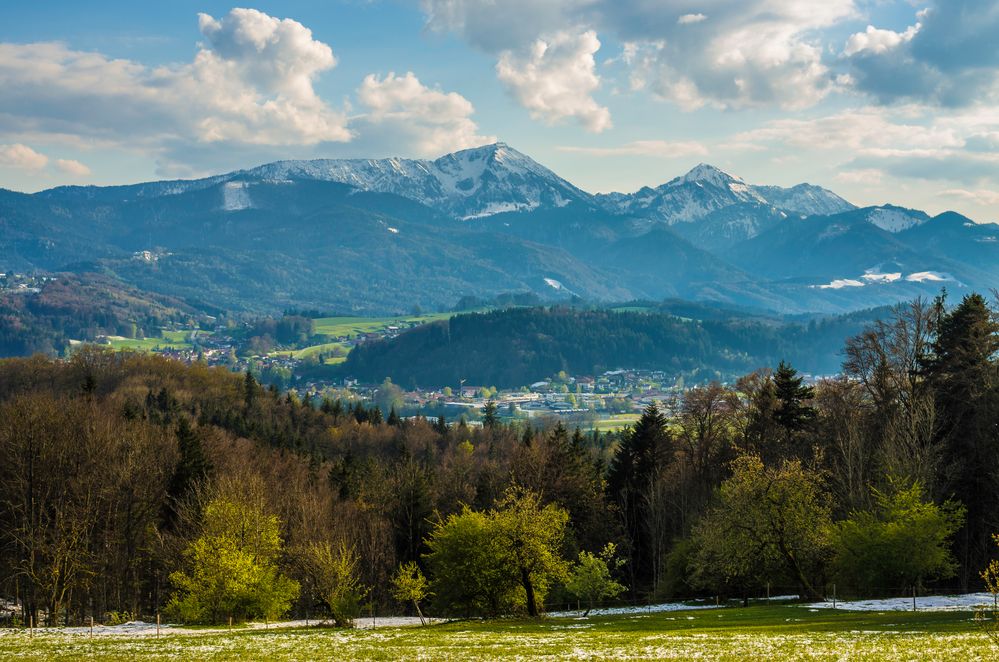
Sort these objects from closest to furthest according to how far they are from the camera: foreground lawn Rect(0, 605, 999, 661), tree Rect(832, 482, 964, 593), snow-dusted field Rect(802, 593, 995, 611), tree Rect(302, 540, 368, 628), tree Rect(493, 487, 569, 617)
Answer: foreground lawn Rect(0, 605, 999, 661)
snow-dusted field Rect(802, 593, 995, 611)
tree Rect(832, 482, 964, 593)
tree Rect(493, 487, 569, 617)
tree Rect(302, 540, 368, 628)

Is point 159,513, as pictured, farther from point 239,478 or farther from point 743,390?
point 743,390

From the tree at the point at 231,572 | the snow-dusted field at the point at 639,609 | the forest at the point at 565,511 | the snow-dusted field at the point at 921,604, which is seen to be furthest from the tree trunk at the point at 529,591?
the snow-dusted field at the point at 921,604

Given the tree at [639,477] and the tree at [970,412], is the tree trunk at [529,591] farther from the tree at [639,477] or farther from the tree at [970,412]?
the tree at [970,412]

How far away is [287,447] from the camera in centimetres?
12000

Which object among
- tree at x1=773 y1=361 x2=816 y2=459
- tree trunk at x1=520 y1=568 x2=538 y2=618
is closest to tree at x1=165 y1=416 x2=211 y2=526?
tree trunk at x1=520 y1=568 x2=538 y2=618

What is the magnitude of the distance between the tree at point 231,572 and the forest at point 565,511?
19 cm

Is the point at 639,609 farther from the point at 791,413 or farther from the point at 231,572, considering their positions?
the point at 231,572

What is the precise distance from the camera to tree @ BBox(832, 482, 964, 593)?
51875 millimetres

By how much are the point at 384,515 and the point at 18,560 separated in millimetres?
34285

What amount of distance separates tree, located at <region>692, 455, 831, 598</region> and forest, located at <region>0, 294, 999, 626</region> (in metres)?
0.15

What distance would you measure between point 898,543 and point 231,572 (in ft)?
137

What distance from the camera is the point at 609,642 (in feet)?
126

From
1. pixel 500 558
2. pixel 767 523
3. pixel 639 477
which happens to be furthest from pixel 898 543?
pixel 639 477

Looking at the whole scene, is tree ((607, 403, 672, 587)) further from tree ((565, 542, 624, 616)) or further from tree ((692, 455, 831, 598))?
tree ((692, 455, 831, 598))
